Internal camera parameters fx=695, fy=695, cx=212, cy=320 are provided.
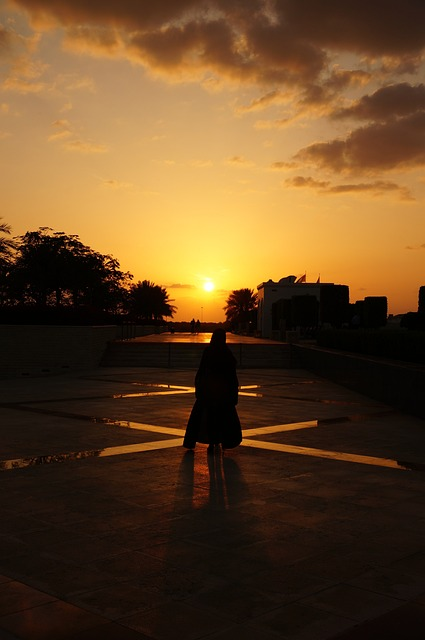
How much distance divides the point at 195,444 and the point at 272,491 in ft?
9.32

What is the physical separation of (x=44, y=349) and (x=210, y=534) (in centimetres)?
2157

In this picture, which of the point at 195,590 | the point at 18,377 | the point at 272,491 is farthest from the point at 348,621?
the point at 18,377

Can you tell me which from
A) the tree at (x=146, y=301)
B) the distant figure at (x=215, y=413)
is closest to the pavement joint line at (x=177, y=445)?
the distant figure at (x=215, y=413)

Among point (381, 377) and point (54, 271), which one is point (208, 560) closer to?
point (381, 377)

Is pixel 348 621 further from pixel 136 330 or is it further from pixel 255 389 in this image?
pixel 136 330

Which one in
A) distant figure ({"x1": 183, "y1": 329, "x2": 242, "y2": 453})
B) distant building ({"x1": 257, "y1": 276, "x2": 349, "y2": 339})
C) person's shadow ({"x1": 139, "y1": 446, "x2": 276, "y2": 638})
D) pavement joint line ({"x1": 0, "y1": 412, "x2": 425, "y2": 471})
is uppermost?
distant building ({"x1": 257, "y1": 276, "x2": 349, "y2": 339})

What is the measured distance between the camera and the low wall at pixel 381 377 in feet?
46.9

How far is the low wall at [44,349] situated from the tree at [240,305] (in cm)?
7251

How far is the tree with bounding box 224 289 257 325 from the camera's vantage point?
331 feet

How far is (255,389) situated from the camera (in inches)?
777

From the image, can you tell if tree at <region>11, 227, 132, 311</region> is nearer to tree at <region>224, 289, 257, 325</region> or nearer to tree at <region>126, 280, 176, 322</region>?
tree at <region>126, 280, 176, 322</region>

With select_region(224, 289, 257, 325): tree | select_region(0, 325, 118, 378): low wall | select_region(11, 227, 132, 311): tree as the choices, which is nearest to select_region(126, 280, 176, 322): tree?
select_region(224, 289, 257, 325): tree

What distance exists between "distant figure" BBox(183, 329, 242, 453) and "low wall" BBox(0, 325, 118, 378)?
17092mm

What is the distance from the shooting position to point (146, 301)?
89.0 metres
